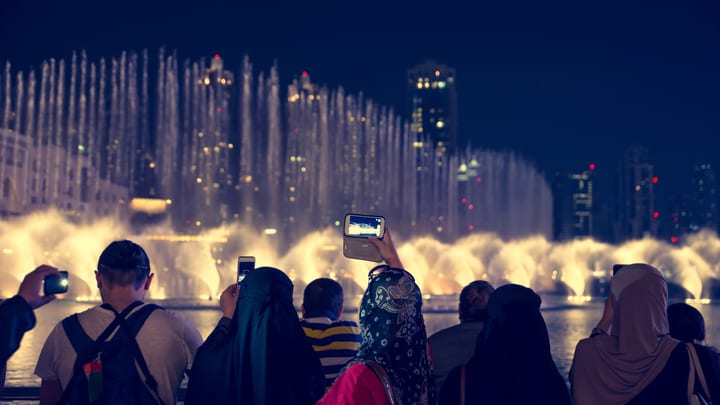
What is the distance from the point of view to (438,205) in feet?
225

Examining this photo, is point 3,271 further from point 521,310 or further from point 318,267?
point 521,310

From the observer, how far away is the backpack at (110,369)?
3699 millimetres

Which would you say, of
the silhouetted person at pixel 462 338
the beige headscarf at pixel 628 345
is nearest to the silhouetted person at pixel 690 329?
the beige headscarf at pixel 628 345

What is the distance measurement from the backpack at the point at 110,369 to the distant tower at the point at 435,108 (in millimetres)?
186270

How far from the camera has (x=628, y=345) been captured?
3896mm

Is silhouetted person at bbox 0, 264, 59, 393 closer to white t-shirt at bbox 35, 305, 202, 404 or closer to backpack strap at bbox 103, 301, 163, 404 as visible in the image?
white t-shirt at bbox 35, 305, 202, 404

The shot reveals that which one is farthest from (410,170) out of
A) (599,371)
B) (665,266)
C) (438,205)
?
(599,371)

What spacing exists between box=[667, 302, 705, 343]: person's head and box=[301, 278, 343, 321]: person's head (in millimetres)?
1814

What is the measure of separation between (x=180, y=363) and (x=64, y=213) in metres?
60.7

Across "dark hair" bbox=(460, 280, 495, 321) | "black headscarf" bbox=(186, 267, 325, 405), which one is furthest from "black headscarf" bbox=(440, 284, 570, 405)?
"dark hair" bbox=(460, 280, 495, 321)

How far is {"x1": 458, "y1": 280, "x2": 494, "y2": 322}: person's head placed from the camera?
498 centimetres

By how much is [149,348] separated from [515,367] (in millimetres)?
1553

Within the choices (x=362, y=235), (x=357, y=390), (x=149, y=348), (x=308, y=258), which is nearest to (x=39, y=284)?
(x=149, y=348)

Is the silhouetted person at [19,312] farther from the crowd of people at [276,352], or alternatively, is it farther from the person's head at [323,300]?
the person's head at [323,300]
